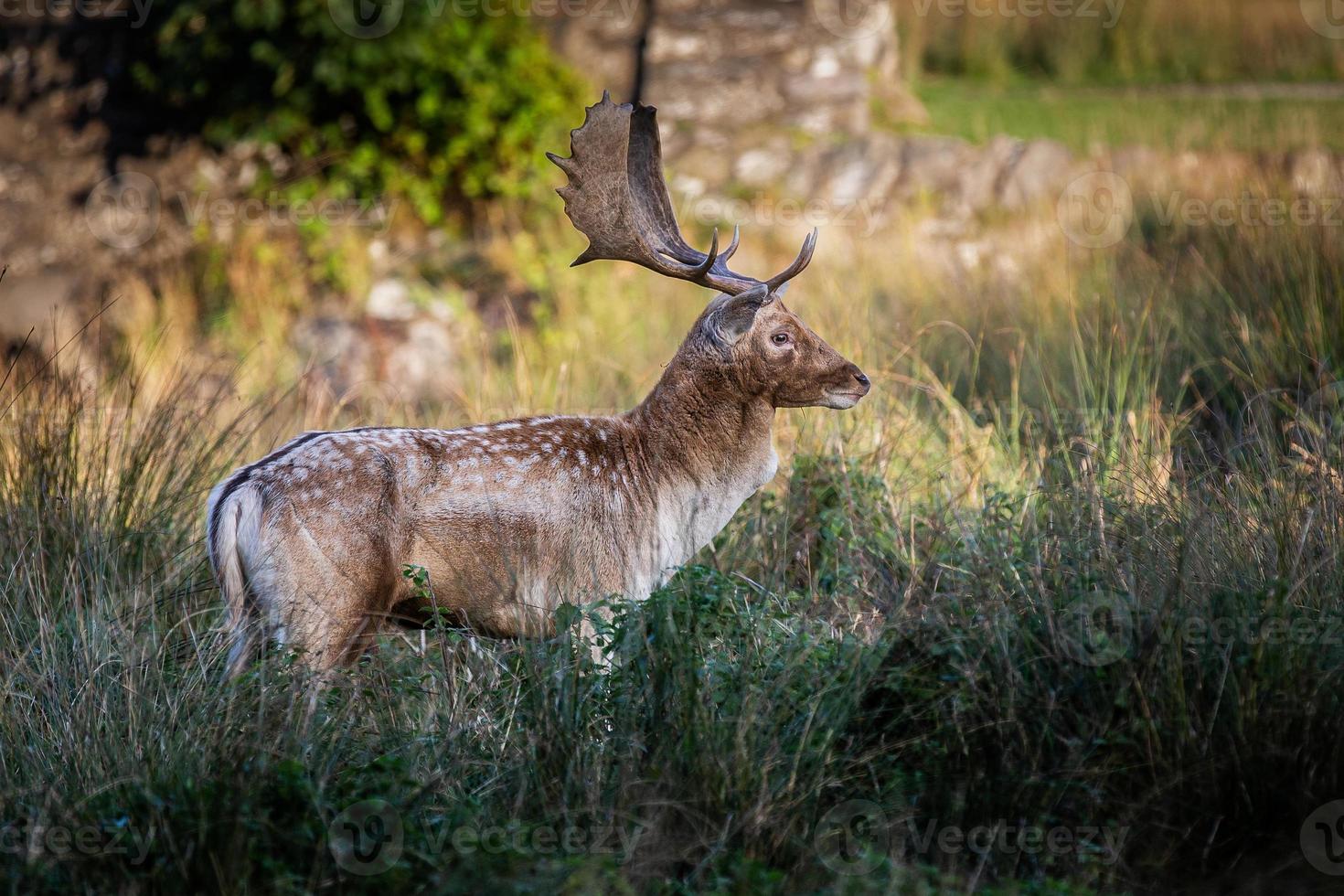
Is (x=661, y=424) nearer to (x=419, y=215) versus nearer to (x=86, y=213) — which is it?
(x=419, y=215)

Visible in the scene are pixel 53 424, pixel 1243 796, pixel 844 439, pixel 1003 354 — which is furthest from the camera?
pixel 1003 354

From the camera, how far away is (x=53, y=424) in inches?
238

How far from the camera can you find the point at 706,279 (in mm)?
5527

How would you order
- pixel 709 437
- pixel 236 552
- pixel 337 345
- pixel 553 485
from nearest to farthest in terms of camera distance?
pixel 236 552, pixel 553 485, pixel 709 437, pixel 337 345

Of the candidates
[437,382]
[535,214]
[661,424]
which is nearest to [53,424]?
[661,424]

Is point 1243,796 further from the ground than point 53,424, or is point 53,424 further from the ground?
point 53,424

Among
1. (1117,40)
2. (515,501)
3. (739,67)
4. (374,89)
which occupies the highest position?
(1117,40)

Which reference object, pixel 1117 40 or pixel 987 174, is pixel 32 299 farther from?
pixel 1117 40

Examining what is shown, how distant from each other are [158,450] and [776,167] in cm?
766

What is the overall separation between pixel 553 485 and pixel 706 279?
112 centimetres

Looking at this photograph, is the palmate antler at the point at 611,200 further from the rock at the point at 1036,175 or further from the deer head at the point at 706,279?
the rock at the point at 1036,175

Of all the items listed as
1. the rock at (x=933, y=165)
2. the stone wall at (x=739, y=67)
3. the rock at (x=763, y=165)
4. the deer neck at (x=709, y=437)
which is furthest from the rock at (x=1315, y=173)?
the deer neck at (x=709, y=437)

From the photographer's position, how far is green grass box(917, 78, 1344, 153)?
11492mm

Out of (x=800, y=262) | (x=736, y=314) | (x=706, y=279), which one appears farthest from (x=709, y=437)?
(x=800, y=262)
